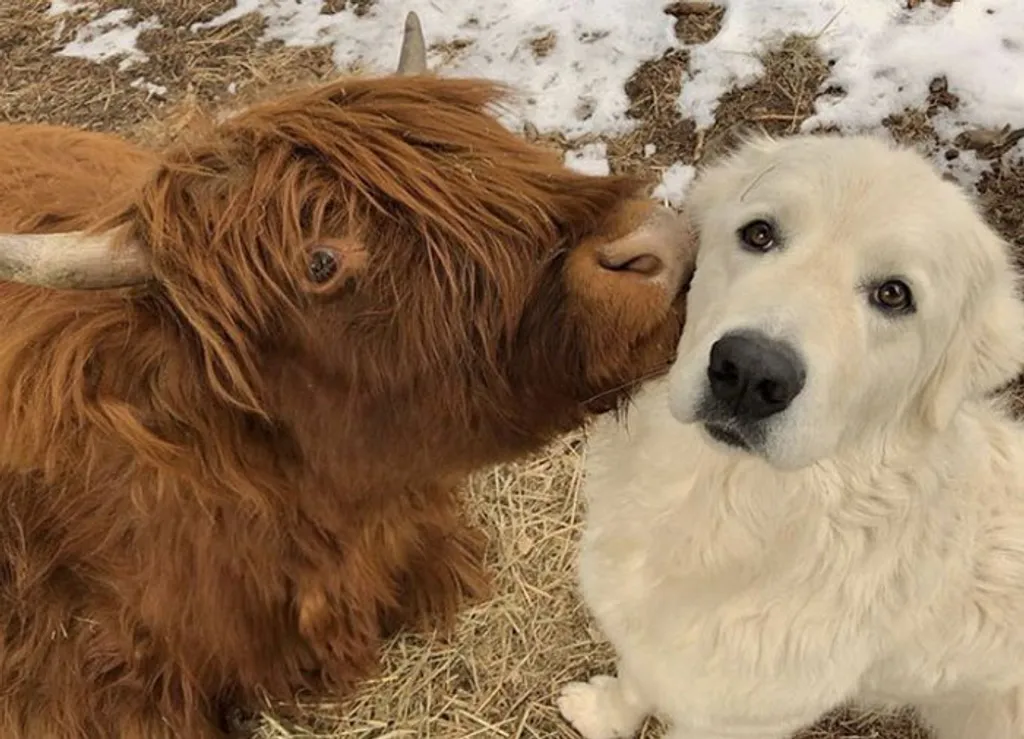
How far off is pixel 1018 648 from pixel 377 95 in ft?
5.97

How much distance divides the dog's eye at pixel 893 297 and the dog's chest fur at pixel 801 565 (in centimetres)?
37

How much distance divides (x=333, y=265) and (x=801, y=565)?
114 cm

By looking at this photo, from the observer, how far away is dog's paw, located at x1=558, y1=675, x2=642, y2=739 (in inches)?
135

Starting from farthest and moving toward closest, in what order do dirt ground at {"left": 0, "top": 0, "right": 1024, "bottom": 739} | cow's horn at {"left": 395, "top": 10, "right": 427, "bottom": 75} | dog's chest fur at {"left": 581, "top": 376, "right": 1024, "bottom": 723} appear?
dirt ground at {"left": 0, "top": 0, "right": 1024, "bottom": 739}, cow's horn at {"left": 395, "top": 10, "right": 427, "bottom": 75}, dog's chest fur at {"left": 581, "top": 376, "right": 1024, "bottom": 723}

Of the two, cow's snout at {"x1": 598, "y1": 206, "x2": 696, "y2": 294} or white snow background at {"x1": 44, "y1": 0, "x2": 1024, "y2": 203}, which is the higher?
cow's snout at {"x1": 598, "y1": 206, "x2": 696, "y2": 294}

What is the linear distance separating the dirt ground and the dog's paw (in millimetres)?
77

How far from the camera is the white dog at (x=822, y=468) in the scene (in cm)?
207

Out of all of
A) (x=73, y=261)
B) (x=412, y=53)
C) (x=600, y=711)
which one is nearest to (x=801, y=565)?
(x=600, y=711)

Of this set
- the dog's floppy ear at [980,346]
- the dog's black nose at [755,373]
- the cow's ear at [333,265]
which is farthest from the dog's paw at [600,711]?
the cow's ear at [333,265]

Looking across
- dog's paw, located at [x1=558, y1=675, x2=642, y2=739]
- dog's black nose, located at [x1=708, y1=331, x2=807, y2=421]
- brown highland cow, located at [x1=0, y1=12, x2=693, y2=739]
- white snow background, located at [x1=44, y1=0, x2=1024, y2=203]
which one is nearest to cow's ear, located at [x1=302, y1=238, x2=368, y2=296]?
brown highland cow, located at [x1=0, y1=12, x2=693, y2=739]

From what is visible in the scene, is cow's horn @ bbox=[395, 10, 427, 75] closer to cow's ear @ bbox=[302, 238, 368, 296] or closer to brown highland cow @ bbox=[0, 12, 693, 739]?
brown highland cow @ bbox=[0, 12, 693, 739]

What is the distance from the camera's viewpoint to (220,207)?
2258 millimetres

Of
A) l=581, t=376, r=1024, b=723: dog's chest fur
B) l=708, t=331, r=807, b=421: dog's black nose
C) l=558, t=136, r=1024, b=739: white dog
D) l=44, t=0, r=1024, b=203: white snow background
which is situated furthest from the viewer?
l=44, t=0, r=1024, b=203: white snow background

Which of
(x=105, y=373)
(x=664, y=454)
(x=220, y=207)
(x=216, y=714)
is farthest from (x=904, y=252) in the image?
(x=216, y=714)
